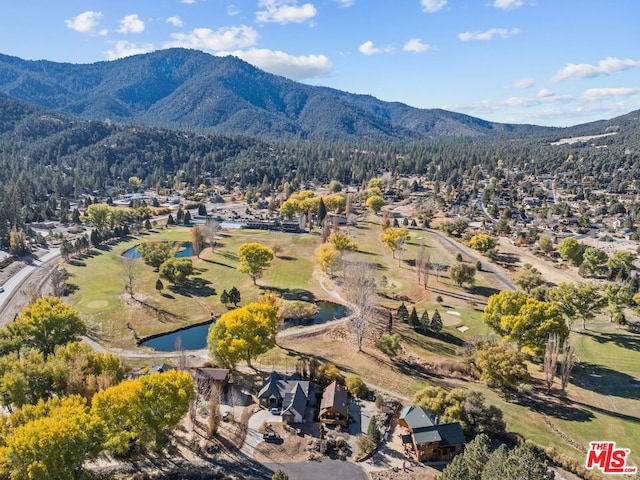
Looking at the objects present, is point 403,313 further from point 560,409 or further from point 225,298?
point 225,298

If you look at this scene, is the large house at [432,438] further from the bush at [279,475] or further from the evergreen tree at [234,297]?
the evergreen tree at [234,297]

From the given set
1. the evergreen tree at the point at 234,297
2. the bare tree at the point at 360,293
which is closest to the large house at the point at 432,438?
the bare tree at the point at 360,293

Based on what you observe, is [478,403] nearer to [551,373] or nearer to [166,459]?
[551,373]

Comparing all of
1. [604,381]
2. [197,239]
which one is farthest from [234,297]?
[604,381]

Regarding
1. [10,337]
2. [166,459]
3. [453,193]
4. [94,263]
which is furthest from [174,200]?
[166,459]

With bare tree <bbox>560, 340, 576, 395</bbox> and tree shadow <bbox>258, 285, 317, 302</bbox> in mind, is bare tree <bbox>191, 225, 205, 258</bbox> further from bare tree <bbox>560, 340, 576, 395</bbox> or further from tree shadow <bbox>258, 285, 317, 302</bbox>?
bare tree <bbox>560, 340, 576, 395</bbox>
